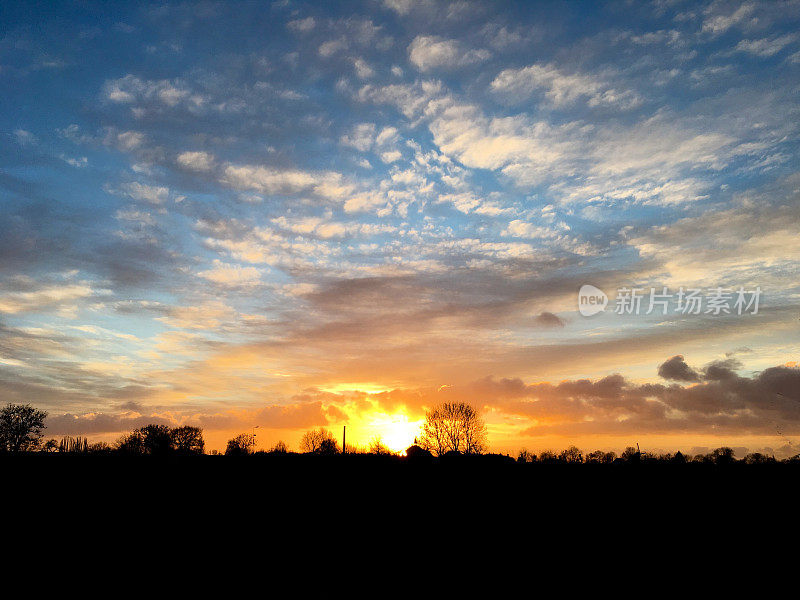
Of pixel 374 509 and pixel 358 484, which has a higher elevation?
pixel 358 484

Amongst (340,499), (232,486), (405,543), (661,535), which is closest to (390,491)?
(340,499)

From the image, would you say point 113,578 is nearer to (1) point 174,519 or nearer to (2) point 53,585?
(2) point 53,585

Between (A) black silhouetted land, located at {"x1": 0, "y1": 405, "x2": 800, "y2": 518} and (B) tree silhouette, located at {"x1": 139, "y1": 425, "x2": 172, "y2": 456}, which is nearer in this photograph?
(A) black silhouetted land, located at {"x1": 0, "y1": 405, "x2": 800, "y2": 518}

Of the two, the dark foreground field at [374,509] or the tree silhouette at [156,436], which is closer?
the dark foreground field at [374,509]

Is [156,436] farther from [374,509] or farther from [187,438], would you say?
[374,509]

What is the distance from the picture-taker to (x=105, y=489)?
16328 millimetres

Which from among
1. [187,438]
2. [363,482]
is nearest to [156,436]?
[187,438]

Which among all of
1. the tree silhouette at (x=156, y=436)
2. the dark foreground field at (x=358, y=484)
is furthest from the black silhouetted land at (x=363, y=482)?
the tree silhouette at (x=156, y=436)

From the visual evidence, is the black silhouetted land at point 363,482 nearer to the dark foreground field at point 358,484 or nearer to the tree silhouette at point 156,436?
the dark foreground field at point 358,484

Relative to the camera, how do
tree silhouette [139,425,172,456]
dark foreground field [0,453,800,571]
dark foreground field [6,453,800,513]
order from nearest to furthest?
1. dark foreground field [0,453,800,571]
2. dark foreground field [6,453,800,513]
3. tree silhouette [139,425,172,456]

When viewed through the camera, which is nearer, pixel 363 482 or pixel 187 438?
pixel 363 482

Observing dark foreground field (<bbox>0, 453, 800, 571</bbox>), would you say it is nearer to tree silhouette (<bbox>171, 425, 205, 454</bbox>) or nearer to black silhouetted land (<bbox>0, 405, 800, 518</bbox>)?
black silhouetted land (<bbox>0, 405, 800, 518</bbox>)

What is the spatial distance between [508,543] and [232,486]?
10275 millimetres

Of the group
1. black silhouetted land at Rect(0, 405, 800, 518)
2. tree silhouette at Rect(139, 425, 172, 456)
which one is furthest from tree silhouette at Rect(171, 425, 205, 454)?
black silhouetted land at Rect(0, 405, 800, 518)
